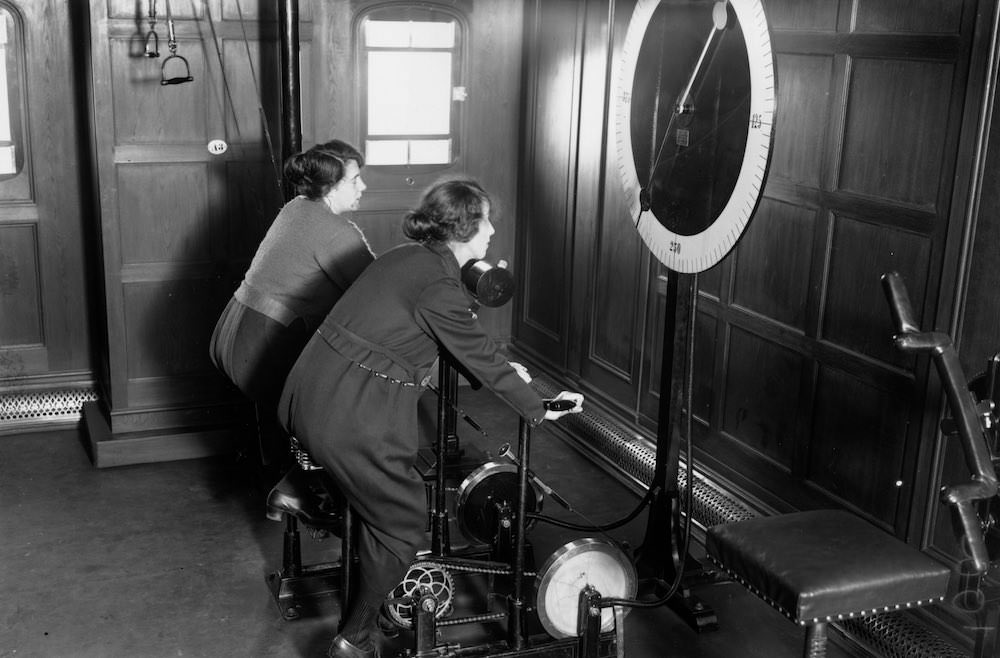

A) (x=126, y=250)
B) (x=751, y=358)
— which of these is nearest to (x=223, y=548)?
(x=126, y=250)

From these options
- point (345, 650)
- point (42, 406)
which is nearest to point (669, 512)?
point (345, 650)

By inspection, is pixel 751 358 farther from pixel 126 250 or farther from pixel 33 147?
pixel 33 147

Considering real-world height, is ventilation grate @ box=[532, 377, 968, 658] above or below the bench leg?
below

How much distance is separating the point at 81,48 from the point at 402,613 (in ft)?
9.46

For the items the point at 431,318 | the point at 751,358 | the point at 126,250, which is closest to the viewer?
the point at 431,318

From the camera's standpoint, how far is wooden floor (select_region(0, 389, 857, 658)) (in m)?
3.31

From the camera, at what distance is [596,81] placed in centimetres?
468

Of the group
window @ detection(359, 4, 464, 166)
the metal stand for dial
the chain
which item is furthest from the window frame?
the chain

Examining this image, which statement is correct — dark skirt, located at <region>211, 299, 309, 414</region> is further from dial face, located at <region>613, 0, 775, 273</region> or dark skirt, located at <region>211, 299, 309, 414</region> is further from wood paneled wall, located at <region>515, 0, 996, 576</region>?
wood paneled wall, located at <region>515, 0, 996, 576</region>

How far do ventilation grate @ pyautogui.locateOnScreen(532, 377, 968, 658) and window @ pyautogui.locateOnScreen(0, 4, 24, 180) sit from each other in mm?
2433

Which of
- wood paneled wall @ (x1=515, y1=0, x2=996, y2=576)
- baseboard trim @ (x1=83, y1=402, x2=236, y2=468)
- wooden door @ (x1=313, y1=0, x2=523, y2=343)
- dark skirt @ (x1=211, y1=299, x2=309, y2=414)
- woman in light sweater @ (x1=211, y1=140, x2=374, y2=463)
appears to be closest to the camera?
wood paneled wall @ (x1=515, y1=0, x2=996, y2=576)

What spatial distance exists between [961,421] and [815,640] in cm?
52

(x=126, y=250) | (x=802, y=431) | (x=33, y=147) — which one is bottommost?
(x=802, y=431)

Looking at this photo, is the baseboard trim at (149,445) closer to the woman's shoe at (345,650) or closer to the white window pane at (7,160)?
the white window pane at (7,160)
